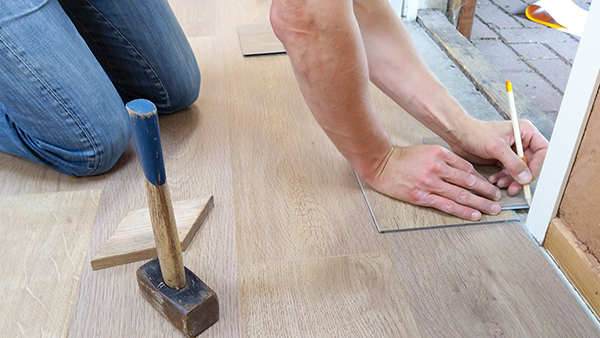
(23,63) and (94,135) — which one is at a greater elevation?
(23,63)

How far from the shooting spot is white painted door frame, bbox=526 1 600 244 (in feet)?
3.01

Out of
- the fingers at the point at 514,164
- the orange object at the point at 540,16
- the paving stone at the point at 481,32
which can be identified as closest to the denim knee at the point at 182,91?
the fingers at the point at 514,164

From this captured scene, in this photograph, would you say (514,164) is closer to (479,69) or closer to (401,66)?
(401,66)

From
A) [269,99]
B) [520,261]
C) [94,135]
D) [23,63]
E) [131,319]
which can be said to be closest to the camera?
[131,319]

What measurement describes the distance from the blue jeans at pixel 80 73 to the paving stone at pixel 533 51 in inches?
59.9

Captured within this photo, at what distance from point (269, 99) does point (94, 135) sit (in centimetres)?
58

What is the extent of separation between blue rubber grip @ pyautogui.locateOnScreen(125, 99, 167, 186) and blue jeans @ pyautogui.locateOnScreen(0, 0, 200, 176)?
0.61 meters

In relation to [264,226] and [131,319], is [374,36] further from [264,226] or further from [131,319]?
[131,319]

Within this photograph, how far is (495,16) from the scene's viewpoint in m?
2.64

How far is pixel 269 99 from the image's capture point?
1669mm

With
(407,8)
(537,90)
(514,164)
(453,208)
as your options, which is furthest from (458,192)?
(407,8)

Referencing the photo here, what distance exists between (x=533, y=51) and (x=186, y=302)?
6.71 feet

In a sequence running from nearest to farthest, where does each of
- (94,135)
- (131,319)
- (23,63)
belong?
(131,319) < (23,63) < (94,135)

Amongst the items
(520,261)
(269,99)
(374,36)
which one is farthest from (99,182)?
(520,261)
